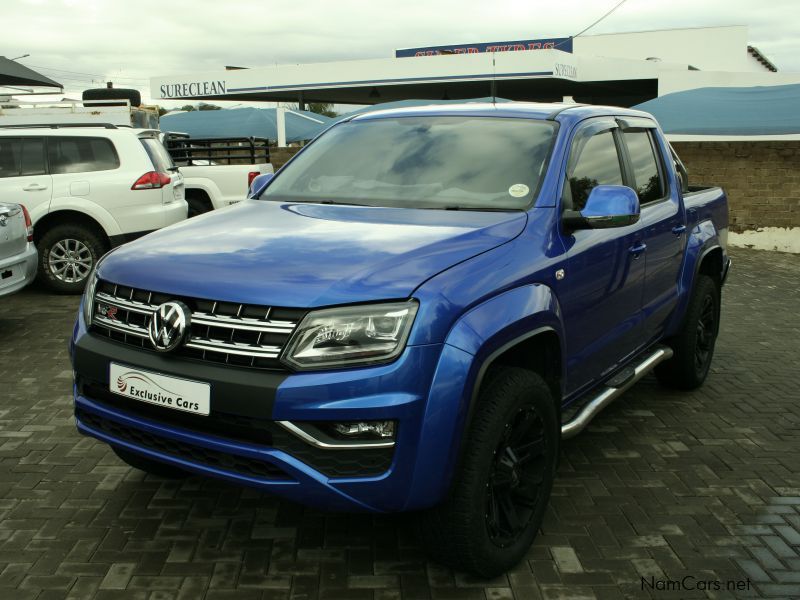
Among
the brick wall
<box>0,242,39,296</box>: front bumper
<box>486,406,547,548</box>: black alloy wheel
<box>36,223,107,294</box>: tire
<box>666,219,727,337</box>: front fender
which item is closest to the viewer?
<box>486,406,547,548</box>: black alloy wheel

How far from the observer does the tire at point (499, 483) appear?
9.59 ft

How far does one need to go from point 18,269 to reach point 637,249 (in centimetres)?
530

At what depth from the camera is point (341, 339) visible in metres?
2.73

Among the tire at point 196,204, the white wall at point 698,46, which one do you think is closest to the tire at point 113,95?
the tire at point 196,204

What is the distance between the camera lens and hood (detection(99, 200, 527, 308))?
2.80 metres

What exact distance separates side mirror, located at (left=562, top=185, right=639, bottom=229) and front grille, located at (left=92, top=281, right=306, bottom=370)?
4.77ft

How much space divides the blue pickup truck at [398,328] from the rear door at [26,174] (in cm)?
561

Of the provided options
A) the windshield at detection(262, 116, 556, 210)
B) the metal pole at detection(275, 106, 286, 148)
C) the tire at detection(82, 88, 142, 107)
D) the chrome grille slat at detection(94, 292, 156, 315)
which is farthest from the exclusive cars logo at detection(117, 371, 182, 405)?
the tire at detection(82, 88, 142, 107)

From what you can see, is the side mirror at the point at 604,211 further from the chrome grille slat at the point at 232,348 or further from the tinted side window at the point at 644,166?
the chrome grille slat at the point at 232,348

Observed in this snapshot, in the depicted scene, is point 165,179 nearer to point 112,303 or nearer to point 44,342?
point 44,342

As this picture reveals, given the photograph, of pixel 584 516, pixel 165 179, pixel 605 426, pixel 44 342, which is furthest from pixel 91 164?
pixel 584 516

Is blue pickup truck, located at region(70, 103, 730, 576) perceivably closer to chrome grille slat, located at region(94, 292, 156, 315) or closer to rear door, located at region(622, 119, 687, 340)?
chrome grille slat, located at region(94, 292, 156, 315)

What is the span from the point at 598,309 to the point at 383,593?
1.62 m

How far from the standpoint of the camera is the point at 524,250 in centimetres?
332
